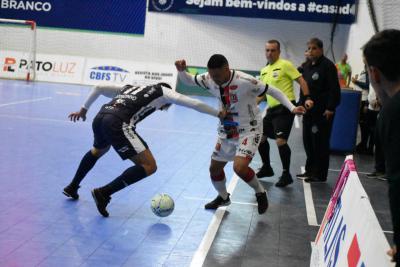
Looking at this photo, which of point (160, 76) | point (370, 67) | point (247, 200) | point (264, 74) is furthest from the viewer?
point (160, 76)

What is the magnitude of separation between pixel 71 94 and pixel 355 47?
9858mm

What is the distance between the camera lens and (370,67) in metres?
2.72

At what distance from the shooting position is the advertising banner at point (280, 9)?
22.2 m

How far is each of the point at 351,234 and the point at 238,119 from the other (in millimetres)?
3332

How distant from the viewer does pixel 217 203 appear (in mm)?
7102

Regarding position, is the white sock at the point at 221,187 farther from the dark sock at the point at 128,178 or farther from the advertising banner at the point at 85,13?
the advertising banner at the point at 85,13

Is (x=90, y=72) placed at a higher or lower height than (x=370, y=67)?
lower

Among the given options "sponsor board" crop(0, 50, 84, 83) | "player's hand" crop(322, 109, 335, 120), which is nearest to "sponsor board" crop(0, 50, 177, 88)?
"sponsor board" crop(0, 50, 84, 83)

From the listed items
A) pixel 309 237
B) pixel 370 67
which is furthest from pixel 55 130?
pixel 370 67

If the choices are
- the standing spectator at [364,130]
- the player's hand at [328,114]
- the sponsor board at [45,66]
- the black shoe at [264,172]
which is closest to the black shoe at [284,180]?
the black shoe at [264,172]

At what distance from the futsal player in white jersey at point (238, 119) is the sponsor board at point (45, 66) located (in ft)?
54.6

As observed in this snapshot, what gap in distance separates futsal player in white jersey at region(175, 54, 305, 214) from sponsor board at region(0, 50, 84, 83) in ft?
54.6

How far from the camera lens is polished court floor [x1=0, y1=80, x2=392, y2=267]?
5.30 m

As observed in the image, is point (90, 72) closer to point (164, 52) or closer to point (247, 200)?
point (164, 52)
